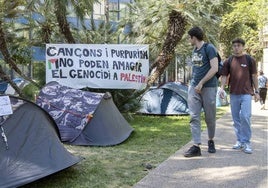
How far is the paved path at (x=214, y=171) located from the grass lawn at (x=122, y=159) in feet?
0.78

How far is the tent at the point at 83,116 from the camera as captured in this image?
786 cm

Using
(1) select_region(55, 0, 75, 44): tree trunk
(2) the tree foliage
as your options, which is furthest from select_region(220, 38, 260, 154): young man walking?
(2) the tree foliage

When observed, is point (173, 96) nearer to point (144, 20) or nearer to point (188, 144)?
point (144, 20)

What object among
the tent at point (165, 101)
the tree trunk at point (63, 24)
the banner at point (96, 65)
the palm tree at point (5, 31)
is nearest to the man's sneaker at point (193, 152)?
the banner at point (96, 65)

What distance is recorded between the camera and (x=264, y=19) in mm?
19594

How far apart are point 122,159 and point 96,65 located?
4390mm

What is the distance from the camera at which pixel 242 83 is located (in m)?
6.93

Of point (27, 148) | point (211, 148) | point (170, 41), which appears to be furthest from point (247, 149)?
point (170, 41)

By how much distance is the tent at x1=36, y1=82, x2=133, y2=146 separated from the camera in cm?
786

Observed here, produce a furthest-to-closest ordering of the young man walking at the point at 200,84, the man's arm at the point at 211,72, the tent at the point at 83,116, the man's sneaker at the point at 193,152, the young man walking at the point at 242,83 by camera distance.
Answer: the tent at the point at 83,116 < the young man walking at the point at 242,83 < the man's sneaker at the point at 193,152 < the young man walking at the point at 200,84 < the man's arm at the point at 211,72

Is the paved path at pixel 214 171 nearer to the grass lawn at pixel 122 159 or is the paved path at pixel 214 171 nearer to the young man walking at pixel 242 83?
the grass lawn at pixel 122 159

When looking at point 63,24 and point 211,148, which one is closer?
point 211,148

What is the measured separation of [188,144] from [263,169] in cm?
218

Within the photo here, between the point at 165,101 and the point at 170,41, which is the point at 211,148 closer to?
the point at 170,41
